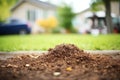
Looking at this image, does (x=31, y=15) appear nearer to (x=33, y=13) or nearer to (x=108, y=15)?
(x=33, y=13)

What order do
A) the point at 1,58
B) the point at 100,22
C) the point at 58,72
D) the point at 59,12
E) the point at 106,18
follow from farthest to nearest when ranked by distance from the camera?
the point at 59,12
the point at 100,22
the point at 106,18
the point at 1,58
the point at 58,72

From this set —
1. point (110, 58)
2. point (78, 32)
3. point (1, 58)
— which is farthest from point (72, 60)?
point (78, 32)

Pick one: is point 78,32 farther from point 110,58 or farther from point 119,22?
point 110,58

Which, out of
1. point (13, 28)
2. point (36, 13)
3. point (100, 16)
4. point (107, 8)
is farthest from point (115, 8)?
point (36, 13)

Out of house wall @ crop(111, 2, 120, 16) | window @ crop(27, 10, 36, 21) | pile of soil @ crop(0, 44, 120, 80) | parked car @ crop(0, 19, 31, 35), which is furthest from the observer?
window @ crop(27, 10, 36, 21)

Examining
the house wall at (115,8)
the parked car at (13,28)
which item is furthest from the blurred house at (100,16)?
the parked car at (13,28)

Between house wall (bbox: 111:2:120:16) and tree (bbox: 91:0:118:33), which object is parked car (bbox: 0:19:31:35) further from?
house wall (bbox: 111:2:120:16)

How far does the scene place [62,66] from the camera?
4562 mm

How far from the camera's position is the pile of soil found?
4.19m

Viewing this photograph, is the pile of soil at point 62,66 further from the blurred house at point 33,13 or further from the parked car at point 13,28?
the blurred house at point 33,13

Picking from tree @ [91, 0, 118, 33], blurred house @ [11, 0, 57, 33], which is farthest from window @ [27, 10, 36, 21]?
tree @ [91, 0, 118, 33]

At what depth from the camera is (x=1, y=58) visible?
553cm

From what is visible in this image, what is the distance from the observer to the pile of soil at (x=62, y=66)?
4187 mm

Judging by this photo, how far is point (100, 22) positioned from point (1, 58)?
2.18 m
